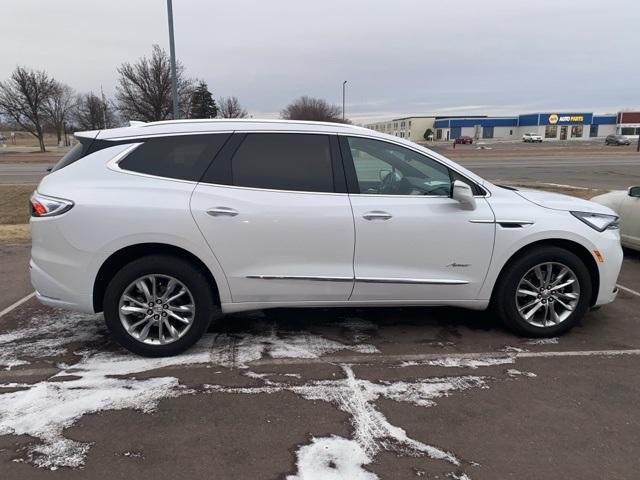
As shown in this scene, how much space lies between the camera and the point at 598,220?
Result: 448 cm

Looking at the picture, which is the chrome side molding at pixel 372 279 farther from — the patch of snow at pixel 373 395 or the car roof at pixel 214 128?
the car roof at pixel 214 128

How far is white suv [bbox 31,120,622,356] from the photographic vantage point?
12.8 feet

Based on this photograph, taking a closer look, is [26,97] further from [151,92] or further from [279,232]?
[279,232]

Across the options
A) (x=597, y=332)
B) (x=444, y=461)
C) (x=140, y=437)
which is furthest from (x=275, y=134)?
(x=597, y=332)

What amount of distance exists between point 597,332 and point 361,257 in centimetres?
238

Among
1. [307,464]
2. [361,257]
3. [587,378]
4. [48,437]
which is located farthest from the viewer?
[361,257]

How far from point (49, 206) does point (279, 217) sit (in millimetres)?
1719

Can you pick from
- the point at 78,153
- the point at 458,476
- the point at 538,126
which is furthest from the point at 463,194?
the point at 538,126

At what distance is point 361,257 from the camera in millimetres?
4121

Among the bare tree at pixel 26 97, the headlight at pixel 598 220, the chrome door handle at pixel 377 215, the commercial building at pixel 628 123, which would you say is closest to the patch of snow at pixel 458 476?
the chrome door handle at pixel 377 215

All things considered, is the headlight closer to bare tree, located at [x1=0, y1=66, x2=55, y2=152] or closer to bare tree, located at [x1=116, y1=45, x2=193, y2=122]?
bare tree, located at [x1=116, y1=45, x2=193, y2=122]

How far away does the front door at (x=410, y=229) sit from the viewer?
162 inches

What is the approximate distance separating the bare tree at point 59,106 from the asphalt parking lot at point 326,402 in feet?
198

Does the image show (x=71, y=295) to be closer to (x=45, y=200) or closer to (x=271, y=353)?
(x=45, y=200)
